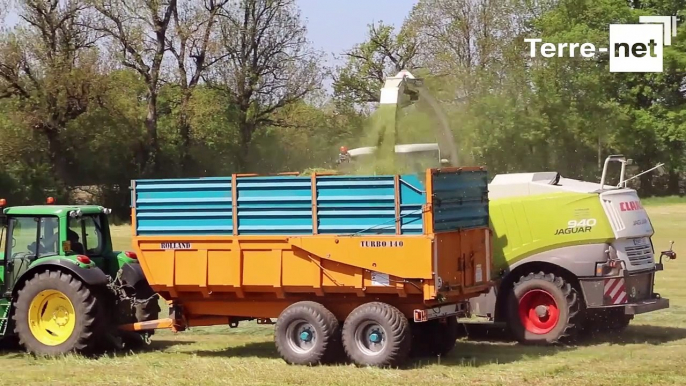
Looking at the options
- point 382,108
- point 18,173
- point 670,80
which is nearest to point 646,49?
point 670,80

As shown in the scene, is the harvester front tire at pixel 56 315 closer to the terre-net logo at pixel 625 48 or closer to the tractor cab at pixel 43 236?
the tractor cab at pixel 43 236

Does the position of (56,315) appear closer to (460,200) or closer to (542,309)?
(460,200)

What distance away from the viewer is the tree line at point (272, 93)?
42.9 m

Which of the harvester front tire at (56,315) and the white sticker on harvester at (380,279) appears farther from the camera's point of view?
the harvester front tire at (56,315)

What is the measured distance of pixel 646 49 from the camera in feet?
190

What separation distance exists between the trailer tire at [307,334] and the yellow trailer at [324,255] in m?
0.01

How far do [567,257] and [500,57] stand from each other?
128 feet

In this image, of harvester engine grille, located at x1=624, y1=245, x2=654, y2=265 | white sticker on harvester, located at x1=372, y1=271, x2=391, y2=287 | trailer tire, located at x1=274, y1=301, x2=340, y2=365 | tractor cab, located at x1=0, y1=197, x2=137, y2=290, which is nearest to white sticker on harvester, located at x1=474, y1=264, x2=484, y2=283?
white sticker on harvester, located at x1=372, y1=271, x2=391, y2=287

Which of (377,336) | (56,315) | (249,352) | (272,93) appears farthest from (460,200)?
(272,93)

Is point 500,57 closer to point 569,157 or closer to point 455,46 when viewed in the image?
point 455,46

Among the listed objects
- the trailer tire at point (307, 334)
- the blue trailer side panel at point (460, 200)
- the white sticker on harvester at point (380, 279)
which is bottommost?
the trailer tire at point (307, 334)

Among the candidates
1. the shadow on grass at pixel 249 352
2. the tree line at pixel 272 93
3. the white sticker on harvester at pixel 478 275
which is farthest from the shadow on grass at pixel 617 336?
the tree line at pixel 272 93

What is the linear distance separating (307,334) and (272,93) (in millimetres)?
40488

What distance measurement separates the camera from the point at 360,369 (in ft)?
35.1
